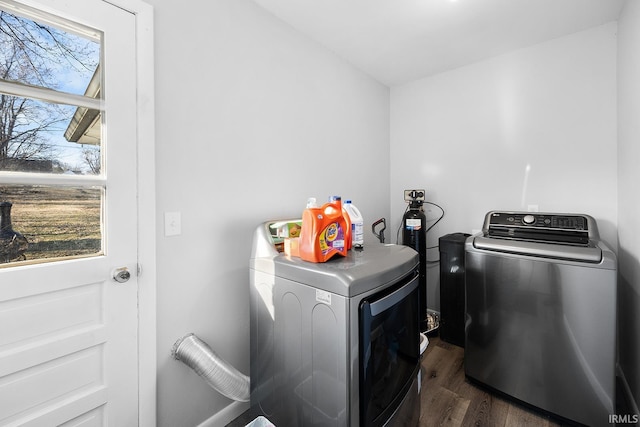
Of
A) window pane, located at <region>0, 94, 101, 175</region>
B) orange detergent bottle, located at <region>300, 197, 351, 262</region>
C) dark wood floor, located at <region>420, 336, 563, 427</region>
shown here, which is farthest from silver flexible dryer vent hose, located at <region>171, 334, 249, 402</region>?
dark wood floor, located at <region>420, 336, 563, 427</region>

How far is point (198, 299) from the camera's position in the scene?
151 centimetres

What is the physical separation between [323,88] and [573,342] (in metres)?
2.36

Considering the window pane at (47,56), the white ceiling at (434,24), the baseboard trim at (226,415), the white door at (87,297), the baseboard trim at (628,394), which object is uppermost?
the white ceiling at (434,24)

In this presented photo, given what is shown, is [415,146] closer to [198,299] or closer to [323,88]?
[323,88]

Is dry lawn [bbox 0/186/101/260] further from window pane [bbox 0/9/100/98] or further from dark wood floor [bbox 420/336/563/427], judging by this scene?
dark wood floor [bbox 420/336/563/427]

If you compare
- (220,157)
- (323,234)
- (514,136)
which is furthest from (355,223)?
(514,136)

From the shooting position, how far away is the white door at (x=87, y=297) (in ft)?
3.29

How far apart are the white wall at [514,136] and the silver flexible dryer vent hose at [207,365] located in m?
2.19

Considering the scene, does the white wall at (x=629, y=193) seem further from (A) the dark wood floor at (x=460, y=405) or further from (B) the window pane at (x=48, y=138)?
(B) the window pane at (x=48, y=138)

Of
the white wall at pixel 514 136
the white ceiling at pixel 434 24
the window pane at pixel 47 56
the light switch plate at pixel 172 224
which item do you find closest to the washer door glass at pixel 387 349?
the light switch plate at pixel 172 224

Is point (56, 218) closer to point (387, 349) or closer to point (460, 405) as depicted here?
point (387, 349)

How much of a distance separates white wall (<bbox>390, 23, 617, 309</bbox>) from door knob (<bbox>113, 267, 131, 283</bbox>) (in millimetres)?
2572

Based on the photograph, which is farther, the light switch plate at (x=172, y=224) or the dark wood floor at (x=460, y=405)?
the dark wood floor at (x=460, y=405)

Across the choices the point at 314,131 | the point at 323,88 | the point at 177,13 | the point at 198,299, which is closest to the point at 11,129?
the point at 177,13
